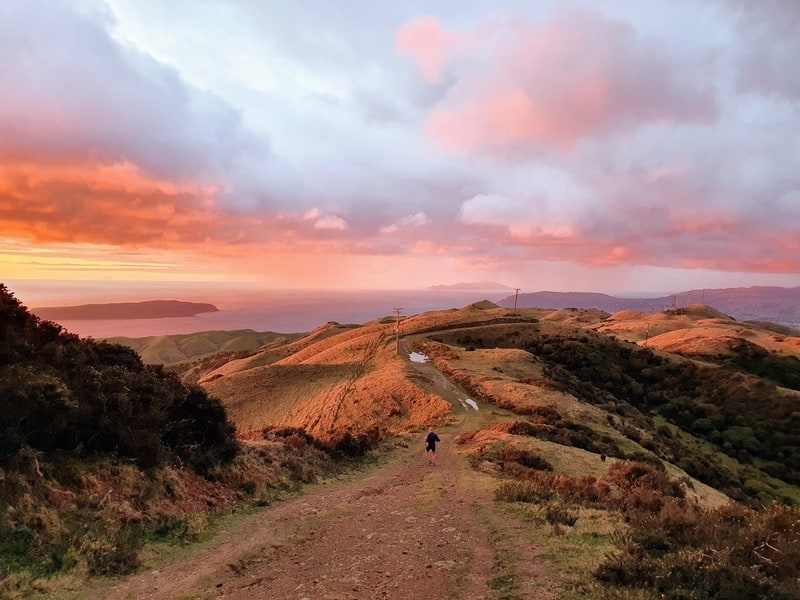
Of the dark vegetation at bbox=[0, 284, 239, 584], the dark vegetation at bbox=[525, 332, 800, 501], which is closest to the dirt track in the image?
the dark vegetation at bbox=[0, 284, 239, 584]

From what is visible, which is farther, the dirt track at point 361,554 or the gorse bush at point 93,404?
the gorse bush at point 93,404

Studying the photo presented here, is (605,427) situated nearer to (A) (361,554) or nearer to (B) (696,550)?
(B) (696,550)

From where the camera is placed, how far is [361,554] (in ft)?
35.5

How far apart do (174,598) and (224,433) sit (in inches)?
371

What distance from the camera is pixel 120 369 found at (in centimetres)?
1617

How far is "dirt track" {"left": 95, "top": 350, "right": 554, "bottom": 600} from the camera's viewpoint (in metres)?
8.80

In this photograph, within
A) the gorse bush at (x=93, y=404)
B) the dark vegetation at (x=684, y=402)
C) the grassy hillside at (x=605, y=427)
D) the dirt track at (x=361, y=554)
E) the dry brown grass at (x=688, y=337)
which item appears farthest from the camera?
the dry brown grass at (x=688, y=337)

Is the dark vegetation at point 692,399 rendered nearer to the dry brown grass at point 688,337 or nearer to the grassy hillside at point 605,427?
the grassy hillside at point 605,427

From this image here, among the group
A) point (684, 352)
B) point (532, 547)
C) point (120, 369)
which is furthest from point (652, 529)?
point (684, 352)

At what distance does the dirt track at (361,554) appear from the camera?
880 centimetres

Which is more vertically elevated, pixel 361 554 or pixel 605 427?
pixel 361 554

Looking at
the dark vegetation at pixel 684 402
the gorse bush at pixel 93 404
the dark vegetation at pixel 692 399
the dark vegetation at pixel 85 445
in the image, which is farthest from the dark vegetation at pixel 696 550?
the dark vegetation at pixel 692 399

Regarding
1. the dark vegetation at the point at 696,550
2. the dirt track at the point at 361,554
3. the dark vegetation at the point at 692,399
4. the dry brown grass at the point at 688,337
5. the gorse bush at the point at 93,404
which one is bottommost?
the dark vegetation at the point at 692,399

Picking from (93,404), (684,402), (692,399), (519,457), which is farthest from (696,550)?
(692,399)
